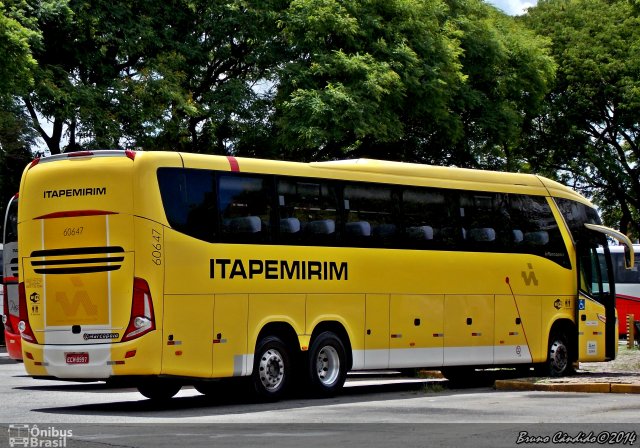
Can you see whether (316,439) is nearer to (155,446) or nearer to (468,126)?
(155,446)

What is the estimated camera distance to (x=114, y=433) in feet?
46.0

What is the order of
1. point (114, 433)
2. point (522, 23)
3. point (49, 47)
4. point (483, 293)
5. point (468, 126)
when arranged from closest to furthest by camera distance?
point (114, 433), point (483, 293), point (49, 47), point (468, 126), point (522, 23)

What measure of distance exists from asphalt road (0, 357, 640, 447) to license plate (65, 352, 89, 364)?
0.67 m

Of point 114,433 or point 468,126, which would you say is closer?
point 114,433

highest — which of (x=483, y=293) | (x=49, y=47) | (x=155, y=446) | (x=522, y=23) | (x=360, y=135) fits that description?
(x=522, y=23)

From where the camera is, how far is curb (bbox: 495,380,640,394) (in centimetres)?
1930

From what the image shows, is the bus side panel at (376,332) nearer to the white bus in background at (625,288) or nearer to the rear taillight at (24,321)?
the rear taillight at (24,321)

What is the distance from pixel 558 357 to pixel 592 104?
34987 mm

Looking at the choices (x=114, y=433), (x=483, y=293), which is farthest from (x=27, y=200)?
(x=483, y=293)

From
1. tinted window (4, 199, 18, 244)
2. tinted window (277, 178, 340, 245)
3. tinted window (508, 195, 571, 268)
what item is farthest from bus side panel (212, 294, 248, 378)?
tinted window (4, 199, 18, 244)

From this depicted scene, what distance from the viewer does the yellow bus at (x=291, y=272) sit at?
17.3 metres

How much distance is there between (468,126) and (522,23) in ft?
43.5

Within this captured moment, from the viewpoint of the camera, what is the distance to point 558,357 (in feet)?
79.5

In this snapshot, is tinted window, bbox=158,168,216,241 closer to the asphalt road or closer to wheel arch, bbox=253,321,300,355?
wheel arch, bbox=253,321,300,355
